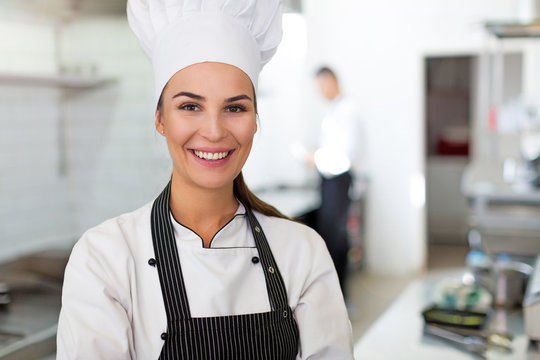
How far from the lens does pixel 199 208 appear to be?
1.30 meters

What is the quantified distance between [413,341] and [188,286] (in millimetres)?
926

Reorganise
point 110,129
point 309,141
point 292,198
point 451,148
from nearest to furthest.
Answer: point 110,129 < point 292,198 < point 309,141 < point 451,148

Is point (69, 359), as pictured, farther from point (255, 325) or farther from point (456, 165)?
point (456, 165)

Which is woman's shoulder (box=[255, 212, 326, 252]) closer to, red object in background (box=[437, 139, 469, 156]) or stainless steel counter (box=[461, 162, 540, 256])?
stainless steel counter (box=[461, 162, 540, 256])

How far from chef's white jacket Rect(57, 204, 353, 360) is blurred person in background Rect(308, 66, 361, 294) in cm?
332

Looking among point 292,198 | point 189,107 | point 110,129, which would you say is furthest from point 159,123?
point 292,198

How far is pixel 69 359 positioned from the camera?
111 centimetres

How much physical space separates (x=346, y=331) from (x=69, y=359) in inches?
22.7

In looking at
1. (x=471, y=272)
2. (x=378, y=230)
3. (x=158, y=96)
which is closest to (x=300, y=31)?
(x=378, y=230)

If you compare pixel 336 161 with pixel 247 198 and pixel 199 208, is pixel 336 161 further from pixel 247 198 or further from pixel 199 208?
pixel 199 208

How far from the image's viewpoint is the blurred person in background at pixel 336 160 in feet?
15.4

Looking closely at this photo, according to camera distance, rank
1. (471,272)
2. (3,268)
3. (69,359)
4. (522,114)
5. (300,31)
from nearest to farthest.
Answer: (69,359)
(471,272)
(3,268)
(522,114)
(300,31)

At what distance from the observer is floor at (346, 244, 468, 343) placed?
4.76 m

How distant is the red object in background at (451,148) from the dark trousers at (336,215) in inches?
117
